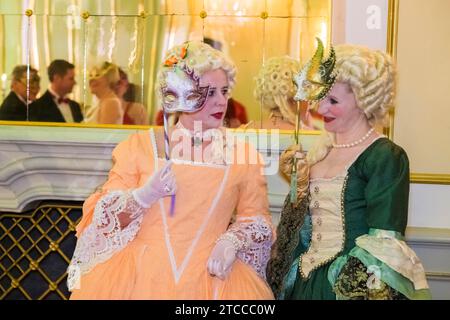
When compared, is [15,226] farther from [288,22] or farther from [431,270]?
[431,270]

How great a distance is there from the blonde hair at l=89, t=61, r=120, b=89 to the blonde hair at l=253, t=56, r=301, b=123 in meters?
0.43

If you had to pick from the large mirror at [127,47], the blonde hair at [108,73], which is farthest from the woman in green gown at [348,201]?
the blonde hair at [108,73]

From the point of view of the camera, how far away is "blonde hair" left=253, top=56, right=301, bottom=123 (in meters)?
1.94

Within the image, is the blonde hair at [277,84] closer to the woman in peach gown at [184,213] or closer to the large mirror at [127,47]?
the large mirror at [127,47]

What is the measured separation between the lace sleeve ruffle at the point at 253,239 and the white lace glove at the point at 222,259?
0.03 meters

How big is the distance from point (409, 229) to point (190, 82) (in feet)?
2.62

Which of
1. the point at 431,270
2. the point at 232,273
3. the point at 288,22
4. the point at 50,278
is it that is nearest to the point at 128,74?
the point at 288,22

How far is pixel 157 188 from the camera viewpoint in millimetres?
1576

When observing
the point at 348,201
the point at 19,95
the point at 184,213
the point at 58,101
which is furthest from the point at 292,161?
the point at 19,95

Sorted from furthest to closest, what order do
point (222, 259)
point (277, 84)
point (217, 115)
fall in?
1. point (277, 84)
2. point (217, 115)
3. point (222, 259)

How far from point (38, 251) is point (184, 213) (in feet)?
2.44

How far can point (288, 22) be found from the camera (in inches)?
82.1

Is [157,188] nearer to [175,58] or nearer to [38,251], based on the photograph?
[175,58]

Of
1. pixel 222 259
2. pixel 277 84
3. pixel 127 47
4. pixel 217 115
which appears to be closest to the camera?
pixel 222 259
